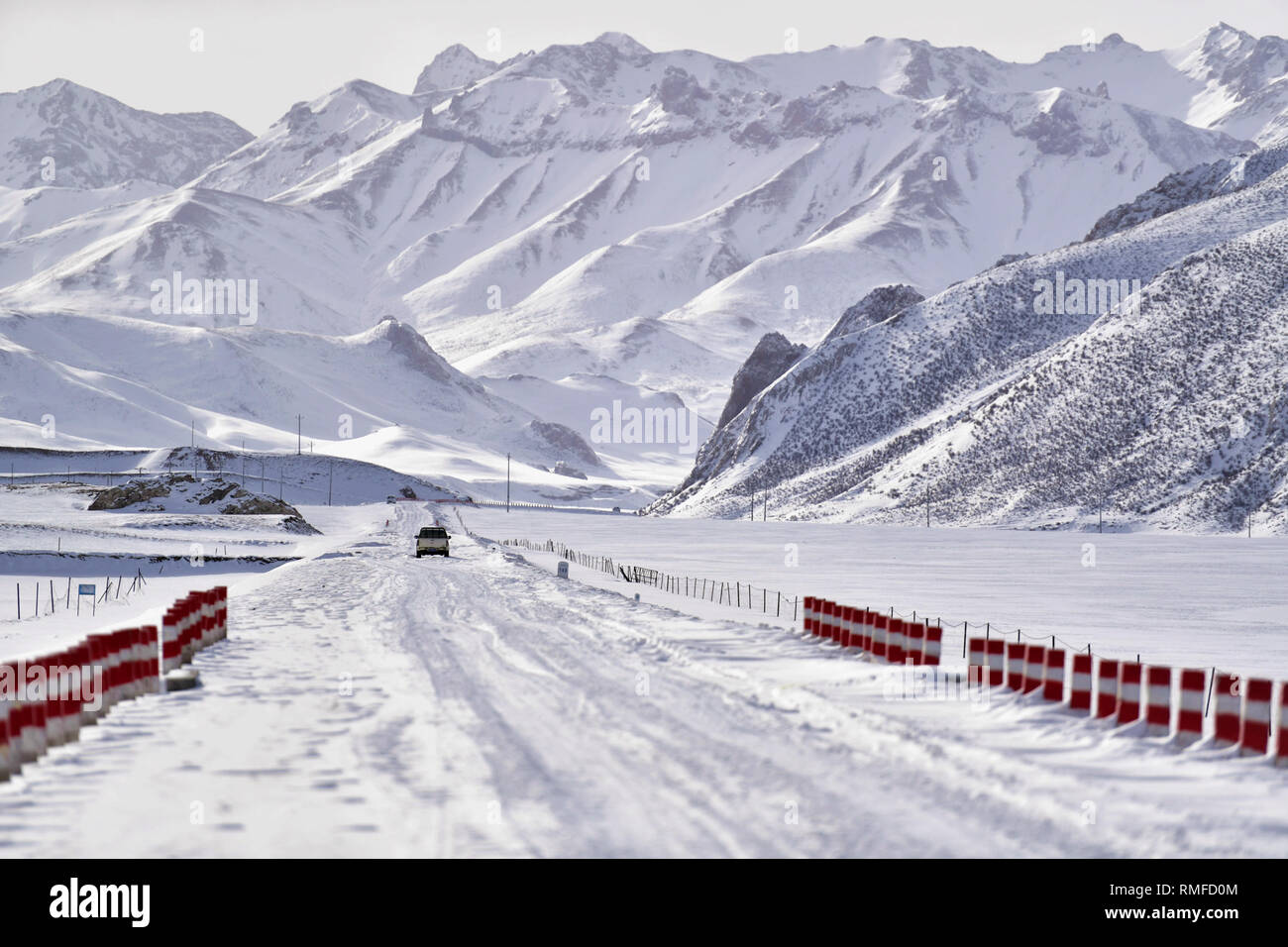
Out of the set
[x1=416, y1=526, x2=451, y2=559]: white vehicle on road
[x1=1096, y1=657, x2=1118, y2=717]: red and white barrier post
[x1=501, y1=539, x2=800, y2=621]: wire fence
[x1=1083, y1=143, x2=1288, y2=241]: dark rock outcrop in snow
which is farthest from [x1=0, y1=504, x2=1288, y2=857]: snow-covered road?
[x1=1083, y1=143, x2=1288, y2=241]: dark rock outcrop in snow

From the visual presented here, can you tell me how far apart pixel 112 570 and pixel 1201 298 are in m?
110

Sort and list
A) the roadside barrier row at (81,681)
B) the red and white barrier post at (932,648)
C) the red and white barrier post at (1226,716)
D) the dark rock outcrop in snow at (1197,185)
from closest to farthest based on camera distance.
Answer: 1. the roadside barrier row at (81,681)
2. the red and white barrier post at (1226,716)
3. the red and white barrier post at (932,648)
4. the dark rock outcrop in snow at (1197,185)

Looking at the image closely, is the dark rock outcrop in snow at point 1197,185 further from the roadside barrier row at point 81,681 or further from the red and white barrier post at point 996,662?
the roadside barrier row at point 81,681

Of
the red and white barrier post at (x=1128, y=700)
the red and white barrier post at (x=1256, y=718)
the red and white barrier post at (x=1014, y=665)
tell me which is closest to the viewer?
the red and white barrier post at (x=1256, y=718)

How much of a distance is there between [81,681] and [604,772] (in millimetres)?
7485

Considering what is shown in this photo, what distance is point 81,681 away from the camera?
18125 millimetres

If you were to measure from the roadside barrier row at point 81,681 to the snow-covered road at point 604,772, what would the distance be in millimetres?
346

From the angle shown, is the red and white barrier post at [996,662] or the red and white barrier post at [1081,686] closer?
the red and white barrier post at [1081,686]

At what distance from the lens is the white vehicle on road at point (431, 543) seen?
218 ft

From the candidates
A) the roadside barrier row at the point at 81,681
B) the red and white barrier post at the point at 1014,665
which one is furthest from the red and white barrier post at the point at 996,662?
the roadside barrier row at the point at 81,681

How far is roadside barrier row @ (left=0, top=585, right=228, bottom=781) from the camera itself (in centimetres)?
1525

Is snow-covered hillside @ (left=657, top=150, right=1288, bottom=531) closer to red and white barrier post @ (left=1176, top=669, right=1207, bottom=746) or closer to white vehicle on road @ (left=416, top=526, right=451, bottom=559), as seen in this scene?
white vehicle on road @ (left=416, top=526, right=451, bottom=559)

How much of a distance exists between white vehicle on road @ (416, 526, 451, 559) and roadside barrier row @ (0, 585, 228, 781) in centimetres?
3999

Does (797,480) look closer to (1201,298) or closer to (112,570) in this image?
(1201,298)
